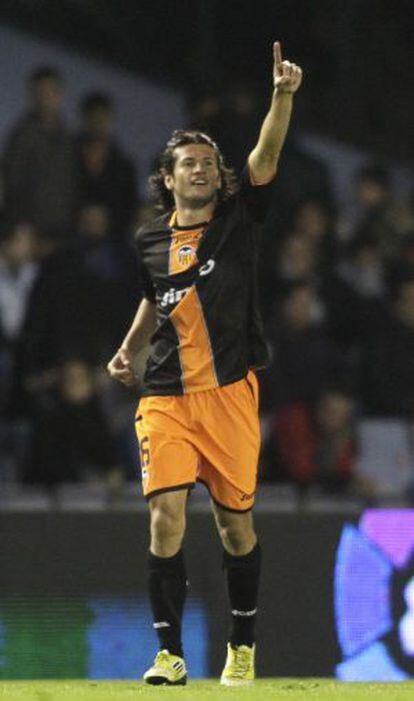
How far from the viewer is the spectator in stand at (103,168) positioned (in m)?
12.3

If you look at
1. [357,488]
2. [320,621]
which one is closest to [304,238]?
[357,488]

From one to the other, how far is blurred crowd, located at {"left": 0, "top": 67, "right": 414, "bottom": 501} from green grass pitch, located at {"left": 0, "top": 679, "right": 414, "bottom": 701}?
2949 millimetres

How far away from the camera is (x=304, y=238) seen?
12.2 m

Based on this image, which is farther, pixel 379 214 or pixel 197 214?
pixel 379 214

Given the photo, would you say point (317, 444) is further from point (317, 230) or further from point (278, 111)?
point (278, 111)

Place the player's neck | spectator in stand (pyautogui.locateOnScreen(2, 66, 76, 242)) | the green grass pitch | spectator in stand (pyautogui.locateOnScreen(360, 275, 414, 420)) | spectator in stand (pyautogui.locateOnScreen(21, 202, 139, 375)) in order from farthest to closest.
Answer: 1. spectator in stand (pyautogui.locateOnScreen(2, 66, 76, 242))
2. spectator in stand (pyautogui.locateOnScreen(360, 275, 414, 420))
3. spectator in stand (pyautogui.locateOnScreen(21, 202, 139, 375))
4. the player's neck
5. the green grass pitch

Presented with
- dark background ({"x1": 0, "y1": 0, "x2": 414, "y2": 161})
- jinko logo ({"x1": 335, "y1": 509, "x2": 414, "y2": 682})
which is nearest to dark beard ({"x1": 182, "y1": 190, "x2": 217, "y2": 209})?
jinko logo ({"x1": 335, "y1": 509, "x2": 414, "y2": 682})

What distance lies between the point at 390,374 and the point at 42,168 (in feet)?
8.26

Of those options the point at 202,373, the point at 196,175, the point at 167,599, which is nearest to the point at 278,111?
the point at 196,175

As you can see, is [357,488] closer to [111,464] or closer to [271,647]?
[111,464]

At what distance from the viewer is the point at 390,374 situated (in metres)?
11.7

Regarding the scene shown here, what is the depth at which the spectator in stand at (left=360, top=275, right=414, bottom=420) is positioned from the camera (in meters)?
11.7

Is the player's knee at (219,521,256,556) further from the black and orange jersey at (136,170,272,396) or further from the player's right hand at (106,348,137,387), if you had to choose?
the player's right hand at (106,348,137,387)

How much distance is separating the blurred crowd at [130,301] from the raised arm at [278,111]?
3.62 metres
